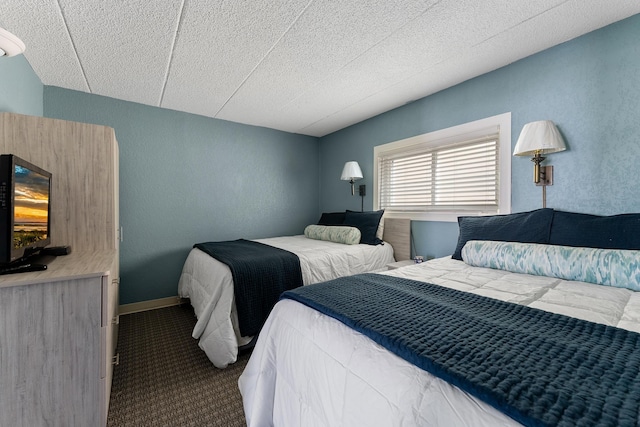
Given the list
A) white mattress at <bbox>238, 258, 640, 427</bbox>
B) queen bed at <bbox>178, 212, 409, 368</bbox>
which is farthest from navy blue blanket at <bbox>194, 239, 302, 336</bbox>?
white mattress at <bbox>238, 258, 640, 427</bbox>

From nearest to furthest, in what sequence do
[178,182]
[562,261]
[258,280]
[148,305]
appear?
[562,261] → [258,280] → [148,305] → [178,182]

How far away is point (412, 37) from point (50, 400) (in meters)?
2.83

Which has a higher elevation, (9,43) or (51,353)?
(9,43)

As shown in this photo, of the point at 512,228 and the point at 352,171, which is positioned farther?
the point at 352,171

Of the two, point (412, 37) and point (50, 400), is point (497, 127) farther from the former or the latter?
point (50, 400)


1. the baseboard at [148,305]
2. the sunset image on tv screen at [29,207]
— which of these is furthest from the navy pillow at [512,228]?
Answer: the baseboard at [148,305]

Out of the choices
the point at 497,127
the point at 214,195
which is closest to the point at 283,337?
the point at 497,127

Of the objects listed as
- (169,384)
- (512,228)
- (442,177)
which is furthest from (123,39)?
(512,228)

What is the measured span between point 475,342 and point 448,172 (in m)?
2.32

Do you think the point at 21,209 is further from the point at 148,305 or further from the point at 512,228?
the point at 512,228

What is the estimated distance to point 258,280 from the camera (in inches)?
85.0

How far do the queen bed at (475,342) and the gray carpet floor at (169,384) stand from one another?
1.32 feet

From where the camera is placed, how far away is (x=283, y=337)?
3.97ft

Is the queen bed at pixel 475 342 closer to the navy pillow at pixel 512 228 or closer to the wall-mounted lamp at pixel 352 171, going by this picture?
the navy pillow at pixel 512 228
